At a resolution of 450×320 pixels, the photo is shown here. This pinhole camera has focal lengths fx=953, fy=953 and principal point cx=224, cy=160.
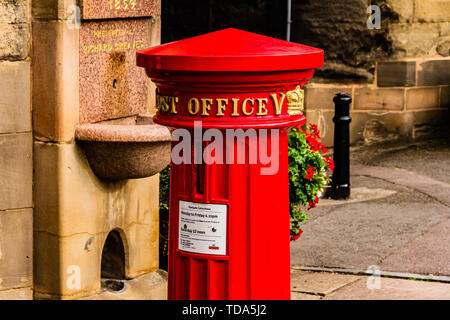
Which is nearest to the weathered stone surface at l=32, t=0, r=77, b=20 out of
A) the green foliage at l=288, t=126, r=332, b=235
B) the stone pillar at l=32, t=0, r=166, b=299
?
the stone pillar at l=32, t=0, r=166, b=299

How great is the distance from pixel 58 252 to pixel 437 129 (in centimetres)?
662

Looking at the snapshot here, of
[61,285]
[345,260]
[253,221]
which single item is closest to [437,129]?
[345,260]

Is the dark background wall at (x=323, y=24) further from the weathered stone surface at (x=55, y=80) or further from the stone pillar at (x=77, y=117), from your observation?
the weathered stone surface at (x=55, y=80)

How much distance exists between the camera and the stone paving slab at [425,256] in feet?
21.2

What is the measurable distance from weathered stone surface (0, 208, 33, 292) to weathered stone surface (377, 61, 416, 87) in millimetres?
5872

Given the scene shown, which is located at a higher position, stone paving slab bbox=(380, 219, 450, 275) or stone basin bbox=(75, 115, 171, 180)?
stone basin bbox=(75, 115, 171, 180)

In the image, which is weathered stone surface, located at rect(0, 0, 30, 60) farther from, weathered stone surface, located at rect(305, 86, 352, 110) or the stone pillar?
weathered stone surface, located at rect(305, 86, 352, 110)

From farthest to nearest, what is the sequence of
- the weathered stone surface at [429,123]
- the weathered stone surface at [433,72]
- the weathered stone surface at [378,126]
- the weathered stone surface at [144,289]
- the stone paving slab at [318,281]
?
the weathered stone surface at [429,123] < the weathered stone surface at [433,72] < the weathered stone surface at [378,126] < the stone paving slab at [318,281] < the weathered stone surface at [144,289]

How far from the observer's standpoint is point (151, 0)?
5.87m

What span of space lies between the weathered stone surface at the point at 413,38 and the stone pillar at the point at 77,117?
197 inches

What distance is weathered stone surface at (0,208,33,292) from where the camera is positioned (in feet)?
17.5

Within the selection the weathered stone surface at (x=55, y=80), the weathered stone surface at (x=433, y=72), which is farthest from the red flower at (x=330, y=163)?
the weathered stone surface at (x=433, y=72)

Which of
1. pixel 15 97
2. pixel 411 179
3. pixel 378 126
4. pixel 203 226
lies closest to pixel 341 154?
pixel 411 179
